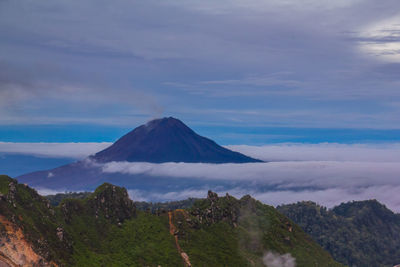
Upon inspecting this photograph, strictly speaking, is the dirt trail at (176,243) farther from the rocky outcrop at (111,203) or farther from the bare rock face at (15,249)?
the bare rock face at (15,249)

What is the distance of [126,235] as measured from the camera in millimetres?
165375

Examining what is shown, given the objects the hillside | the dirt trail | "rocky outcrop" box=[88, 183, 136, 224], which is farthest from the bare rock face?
the dirt trail

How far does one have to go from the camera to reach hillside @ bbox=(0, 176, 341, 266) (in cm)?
12875

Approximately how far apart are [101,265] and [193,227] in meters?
44.2

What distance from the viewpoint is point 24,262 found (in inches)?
4769

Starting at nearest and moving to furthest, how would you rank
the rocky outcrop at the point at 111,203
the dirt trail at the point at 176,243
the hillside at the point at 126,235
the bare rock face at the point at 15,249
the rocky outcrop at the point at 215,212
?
1. the bare rock face at the point at 15,249
2. the hillside at the point at 126,235
3. the dirt trail at the point at 176,243
4. the rocky outcrop at the point at 111,203
5. the rocky outcrop at the point at 215,212

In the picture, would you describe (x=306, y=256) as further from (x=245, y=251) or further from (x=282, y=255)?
(x=245, y=251)

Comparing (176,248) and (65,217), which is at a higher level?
(65,217)

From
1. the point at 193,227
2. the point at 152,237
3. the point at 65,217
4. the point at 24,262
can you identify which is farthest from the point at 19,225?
the point at 193,227

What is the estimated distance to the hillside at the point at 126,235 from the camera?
128750 millimetres

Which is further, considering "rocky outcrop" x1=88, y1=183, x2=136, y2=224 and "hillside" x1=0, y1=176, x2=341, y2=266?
"rocky outcrop" x1=88, y1=183, x2=136, y2=224

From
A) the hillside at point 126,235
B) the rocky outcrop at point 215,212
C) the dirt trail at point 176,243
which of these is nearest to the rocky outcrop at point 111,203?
the hillside at point 126,235

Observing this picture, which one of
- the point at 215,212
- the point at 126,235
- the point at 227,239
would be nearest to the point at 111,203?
the point at 126,235

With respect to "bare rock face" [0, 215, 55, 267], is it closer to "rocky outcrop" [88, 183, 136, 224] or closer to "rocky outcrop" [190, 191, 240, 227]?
"rocky outcrop" [88, 183, 136, 224]
